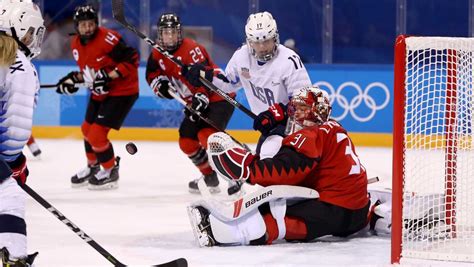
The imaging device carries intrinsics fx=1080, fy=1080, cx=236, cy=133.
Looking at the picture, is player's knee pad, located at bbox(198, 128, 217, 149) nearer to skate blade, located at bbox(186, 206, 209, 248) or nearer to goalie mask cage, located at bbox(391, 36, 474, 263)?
skate blade, located at bbox(186, 206, 209, 248)

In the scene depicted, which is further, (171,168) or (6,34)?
(171,168)

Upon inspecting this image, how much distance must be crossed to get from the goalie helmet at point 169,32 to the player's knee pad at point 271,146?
51.5 inches

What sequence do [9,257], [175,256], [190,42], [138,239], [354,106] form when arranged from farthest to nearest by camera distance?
1. [354,106]
2. [190,42]
3. [138,239]
4. [175,256]
5. [9,257]

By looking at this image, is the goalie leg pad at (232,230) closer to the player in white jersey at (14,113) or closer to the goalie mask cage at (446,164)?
the goalie mask cage at (446,164)

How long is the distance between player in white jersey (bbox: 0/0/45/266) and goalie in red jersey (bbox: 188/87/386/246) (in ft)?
3.22

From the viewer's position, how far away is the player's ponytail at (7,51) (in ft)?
11.0

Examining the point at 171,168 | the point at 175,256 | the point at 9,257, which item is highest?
the point at 9,257

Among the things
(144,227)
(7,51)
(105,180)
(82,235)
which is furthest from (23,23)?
(105,180)

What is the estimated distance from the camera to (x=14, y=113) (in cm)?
346

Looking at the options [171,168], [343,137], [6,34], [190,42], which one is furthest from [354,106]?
[6,34]

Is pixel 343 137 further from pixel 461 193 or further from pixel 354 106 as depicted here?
pixel 354 106

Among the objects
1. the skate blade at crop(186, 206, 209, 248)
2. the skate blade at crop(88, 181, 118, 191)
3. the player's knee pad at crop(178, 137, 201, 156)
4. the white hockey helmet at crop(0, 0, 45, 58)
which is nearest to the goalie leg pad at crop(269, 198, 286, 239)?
the skate blade at crop(186, 206, 209, 248)

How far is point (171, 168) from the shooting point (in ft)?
24.6

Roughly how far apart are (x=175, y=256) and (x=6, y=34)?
1130 mm
